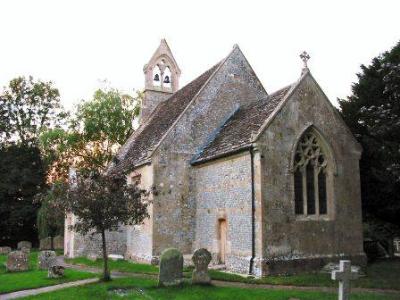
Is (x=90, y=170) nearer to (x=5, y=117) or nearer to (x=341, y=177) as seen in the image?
(x=341, y=177)

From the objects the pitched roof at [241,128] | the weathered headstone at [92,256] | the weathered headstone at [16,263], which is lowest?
the weathered headstone at [92,256]

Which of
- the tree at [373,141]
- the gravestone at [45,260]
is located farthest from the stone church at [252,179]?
the gravestone at [45,260]

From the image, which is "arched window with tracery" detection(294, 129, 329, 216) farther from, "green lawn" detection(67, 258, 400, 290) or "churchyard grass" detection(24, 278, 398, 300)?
"churchyard grass" detection(24, 278, 398, 300)

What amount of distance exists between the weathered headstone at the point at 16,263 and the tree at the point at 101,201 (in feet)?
22.3

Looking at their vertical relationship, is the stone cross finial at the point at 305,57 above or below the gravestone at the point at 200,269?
above

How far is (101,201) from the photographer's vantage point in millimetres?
15258

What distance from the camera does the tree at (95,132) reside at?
37.2 metres

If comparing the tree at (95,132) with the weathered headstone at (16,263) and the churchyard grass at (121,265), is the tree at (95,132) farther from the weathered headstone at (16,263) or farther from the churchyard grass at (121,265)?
the weathered headstone at (16,263)

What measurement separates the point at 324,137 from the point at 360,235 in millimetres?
4661

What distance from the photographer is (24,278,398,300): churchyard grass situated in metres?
12.8

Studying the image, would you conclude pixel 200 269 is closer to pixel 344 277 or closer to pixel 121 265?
pixel 344 277

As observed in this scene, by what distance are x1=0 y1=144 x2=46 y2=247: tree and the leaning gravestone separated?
3173 centimetres

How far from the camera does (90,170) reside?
54.2 ft

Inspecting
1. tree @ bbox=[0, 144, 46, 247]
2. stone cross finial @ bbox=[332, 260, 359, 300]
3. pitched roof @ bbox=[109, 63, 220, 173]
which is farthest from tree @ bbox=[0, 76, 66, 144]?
stone cross finial @ bbox=[332, 260, 359, 300]
